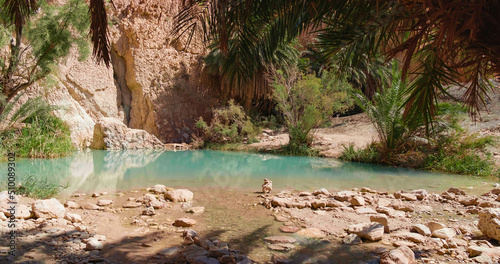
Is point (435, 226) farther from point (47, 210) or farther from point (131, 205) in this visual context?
point (47, 210)

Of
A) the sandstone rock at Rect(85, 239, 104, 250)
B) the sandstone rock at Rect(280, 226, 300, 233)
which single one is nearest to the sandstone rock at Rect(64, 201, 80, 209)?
the sandstone rock at Rect(85, 239, 104, 250)

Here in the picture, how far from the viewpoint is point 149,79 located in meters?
18.4

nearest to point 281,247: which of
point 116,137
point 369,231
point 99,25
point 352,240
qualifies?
point 352,240

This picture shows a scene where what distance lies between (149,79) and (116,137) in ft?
14.5

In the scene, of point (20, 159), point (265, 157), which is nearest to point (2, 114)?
point (20, 159)

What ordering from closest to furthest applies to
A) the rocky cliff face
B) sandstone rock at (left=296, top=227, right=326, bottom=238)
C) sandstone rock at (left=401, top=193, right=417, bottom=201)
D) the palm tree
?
1. the palm tree
2. sandstone rock at (left=296, top=227, right=326, bottom=238)
3. sandstone rock at (left=401, top=193, right=417, bottom=201)
4. the rocky cliff face

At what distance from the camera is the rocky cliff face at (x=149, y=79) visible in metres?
17.2

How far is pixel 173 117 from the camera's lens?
18656 mm

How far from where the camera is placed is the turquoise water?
7539 mm

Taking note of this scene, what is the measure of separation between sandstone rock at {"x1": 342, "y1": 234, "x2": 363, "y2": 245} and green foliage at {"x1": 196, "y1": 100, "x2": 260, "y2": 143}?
1198cm

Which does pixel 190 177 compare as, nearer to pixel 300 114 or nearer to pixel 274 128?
pixel 300 114

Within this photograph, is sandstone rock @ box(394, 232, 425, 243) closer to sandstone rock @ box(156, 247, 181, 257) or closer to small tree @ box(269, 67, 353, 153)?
sandstone rock @ box(156, 247, 181, 257)

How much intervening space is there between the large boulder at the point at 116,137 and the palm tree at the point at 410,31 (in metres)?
11.2

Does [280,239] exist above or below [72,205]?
below
